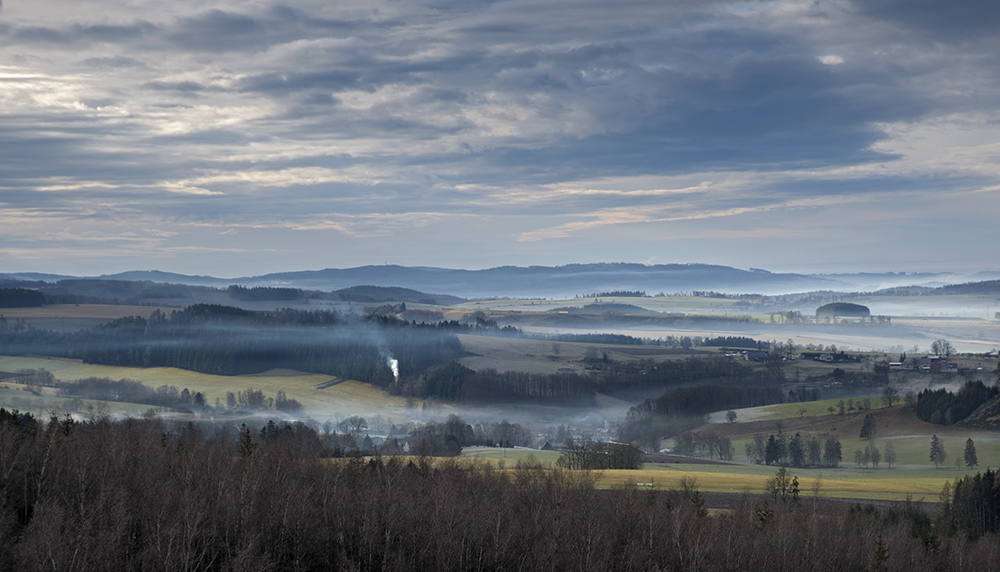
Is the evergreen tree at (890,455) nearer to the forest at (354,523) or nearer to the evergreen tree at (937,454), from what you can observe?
the evergreen tree at (937,454)

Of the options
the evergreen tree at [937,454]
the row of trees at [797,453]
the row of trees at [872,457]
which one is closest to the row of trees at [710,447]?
the row of trees at [797,453]

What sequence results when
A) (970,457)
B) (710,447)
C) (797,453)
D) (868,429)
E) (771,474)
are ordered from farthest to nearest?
(868,429) → (710,447) → (797,453) → (970,457) → (771,474)

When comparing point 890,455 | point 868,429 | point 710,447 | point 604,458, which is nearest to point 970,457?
point 890,455

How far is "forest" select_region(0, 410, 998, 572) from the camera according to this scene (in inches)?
2083

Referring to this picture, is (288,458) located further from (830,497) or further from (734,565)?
(830,497)

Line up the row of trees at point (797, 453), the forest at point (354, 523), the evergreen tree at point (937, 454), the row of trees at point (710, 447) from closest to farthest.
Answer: the forest at point (354, 523) < the evergreen tree at point (937, 454) < the row of trees at point (797, 453) < the row of trees at point (710, 447)

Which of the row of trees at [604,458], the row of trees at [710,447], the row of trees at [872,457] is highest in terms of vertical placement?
the row of trees at [604,458]

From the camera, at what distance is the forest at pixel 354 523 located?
174 feet

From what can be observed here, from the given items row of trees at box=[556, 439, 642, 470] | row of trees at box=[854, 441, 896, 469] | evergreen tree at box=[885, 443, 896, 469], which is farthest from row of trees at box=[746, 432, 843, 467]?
row of trees at box=[556, 439, 642, 470]

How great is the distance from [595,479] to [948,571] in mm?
42550

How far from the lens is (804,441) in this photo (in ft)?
603

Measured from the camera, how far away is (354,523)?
65500 millimetres

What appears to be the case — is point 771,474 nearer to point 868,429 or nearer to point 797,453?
point 797,453

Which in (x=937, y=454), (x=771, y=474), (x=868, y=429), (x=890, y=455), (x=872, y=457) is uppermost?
(x=868, y=429)
